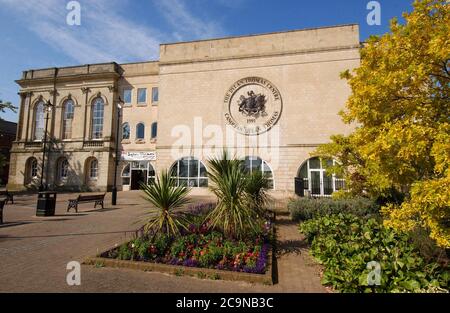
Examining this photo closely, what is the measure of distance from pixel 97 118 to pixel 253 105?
18011 mm

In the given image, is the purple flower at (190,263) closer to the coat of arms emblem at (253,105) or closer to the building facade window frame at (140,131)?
the coat of arms emblem at (253,105)

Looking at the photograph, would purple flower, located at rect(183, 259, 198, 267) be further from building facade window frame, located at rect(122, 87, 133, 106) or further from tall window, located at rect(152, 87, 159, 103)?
building facade window frame, located at rect(122, 87, 133, 106)

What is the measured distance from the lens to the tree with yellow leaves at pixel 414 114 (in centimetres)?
411

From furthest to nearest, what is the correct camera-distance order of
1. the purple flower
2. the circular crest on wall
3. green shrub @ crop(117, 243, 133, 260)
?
the circular crest on wall
green shrub @ crop(117, 243, 133, 260)
the purple flower

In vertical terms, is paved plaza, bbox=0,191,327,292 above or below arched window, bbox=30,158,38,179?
below

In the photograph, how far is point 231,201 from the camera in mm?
6523

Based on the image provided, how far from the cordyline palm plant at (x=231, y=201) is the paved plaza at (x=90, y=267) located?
1344mm

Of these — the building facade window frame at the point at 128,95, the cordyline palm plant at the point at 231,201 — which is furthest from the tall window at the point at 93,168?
the cordyline palm plant at the point at 231,201

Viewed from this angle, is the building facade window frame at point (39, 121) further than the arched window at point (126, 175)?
Yes

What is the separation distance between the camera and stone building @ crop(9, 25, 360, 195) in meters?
21.5

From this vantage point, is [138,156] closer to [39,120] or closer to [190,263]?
[39,120]

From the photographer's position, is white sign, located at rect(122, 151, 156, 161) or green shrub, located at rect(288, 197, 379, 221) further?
white sign, located at rect(122, 151, 156, 161)

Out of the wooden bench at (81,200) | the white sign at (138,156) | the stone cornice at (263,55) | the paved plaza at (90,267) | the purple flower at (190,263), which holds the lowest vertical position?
the paved plaza at (90,267)

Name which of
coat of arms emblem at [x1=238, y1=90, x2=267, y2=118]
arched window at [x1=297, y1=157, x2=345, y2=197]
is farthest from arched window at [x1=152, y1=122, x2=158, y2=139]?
arched window at [x1=297, y1=157, x2=345, y2=197]
